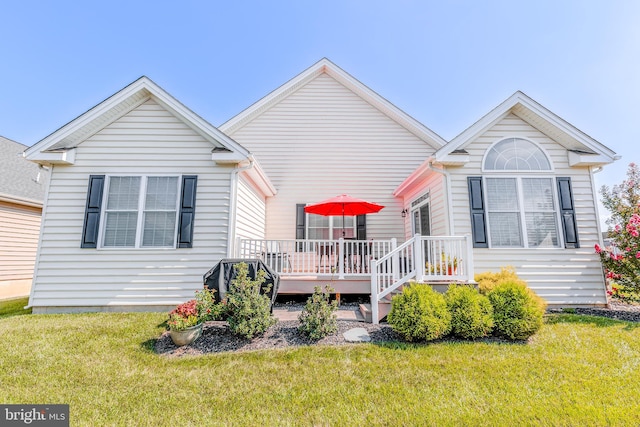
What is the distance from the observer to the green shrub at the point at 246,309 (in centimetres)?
454

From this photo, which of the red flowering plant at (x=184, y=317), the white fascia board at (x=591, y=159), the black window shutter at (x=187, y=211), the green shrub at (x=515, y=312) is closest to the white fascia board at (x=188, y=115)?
the black window shutter at (x=187, y=211)

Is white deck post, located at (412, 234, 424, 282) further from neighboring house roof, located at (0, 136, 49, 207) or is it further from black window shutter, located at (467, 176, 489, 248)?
neighboring house roof, located at (0, 136, 49, 207)

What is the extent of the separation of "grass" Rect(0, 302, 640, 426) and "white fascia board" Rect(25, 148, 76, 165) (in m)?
3.93

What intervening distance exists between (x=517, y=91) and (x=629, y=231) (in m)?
4.03

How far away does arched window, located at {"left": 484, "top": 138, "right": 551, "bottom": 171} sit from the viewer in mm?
7023

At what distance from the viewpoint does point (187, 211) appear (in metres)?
6.58

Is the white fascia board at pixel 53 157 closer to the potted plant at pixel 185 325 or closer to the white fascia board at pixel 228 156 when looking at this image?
the white fascia board at pixel 228 156

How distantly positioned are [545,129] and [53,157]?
12.1 meters

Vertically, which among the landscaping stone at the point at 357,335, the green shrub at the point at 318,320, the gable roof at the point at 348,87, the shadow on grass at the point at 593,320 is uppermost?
the gable roof at the point at 348,87

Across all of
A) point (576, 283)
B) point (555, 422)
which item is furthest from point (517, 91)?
point (555, 422)

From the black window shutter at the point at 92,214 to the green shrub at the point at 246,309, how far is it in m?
4.06

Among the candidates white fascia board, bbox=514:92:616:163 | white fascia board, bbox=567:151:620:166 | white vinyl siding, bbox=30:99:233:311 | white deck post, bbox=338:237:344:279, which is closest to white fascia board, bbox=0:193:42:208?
white vinyl siding, bbox=30:99:233:311

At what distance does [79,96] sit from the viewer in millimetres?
11242

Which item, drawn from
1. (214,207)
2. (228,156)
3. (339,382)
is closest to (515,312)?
(339,382)
